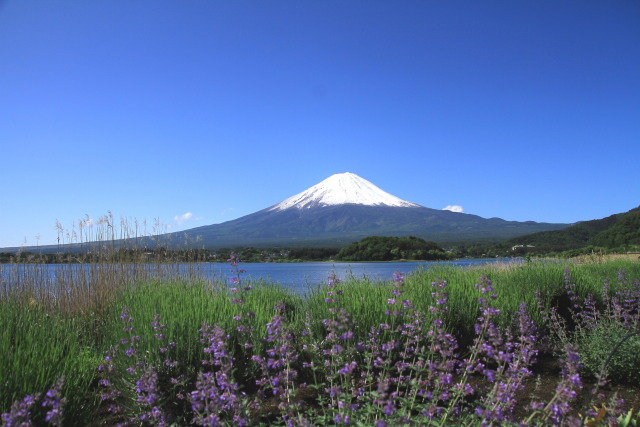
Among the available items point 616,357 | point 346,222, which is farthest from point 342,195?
point 616,357

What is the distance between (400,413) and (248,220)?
136 metres

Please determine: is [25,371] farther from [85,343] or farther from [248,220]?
[248,220]

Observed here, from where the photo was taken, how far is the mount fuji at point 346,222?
115188 millimetres

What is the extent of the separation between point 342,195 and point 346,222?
25.0m

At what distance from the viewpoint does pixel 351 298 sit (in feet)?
15.8

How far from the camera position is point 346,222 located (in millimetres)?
129750

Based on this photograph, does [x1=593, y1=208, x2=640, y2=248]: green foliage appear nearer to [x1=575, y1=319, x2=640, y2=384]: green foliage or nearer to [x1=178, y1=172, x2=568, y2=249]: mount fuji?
[x1=575, y1=319, x2=640, y2=384]: green foliage

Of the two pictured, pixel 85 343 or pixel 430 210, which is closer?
pixel 85 343

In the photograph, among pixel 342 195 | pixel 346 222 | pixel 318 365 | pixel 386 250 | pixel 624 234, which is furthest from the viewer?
pixel 342 195

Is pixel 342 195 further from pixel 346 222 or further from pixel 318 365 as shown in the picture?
pixel 318 365

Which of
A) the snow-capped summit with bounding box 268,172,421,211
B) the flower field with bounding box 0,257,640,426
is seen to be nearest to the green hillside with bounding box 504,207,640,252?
the flower field with bounding box 0,257,640,426

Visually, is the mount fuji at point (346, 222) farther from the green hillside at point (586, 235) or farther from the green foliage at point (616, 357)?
the green foliage at point (616, 357)

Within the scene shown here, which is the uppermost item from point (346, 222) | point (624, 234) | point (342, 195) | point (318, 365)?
point (342, 195)

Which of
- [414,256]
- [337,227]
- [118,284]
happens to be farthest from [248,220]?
[118,284]
